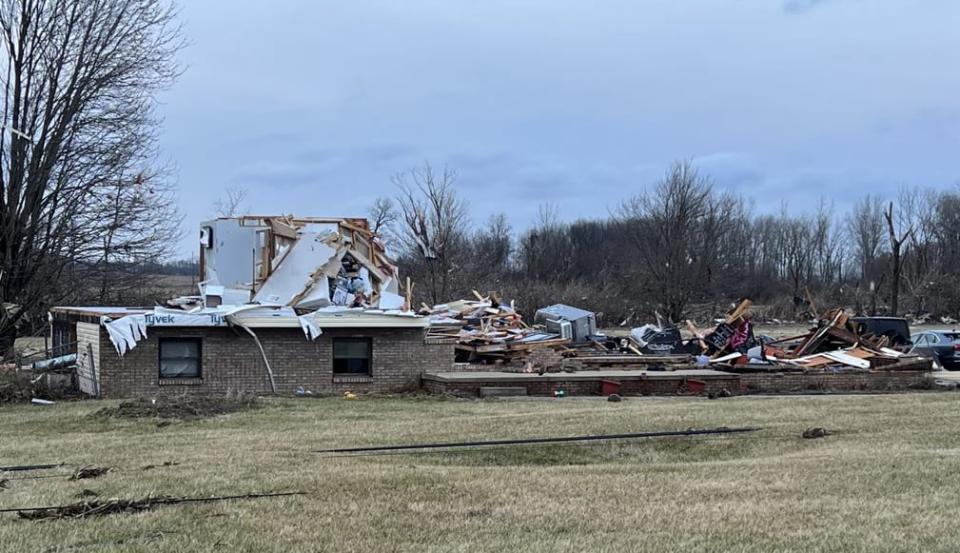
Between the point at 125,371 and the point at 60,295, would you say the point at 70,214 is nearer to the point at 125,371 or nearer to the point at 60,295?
the point at 60,295

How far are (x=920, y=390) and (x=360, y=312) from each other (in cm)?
1463

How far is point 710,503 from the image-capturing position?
8438 mm

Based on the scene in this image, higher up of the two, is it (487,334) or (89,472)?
(487,334)

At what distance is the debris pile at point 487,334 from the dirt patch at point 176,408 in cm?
774

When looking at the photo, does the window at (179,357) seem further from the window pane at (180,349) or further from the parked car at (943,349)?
the parked car at (943,349)

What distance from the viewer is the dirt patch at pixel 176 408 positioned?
57.2ft

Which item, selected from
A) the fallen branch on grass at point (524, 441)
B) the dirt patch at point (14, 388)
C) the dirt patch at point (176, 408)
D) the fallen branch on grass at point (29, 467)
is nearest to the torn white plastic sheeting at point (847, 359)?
the fallen branch on grass at point (524, 441)

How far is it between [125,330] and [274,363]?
3678 millimetres

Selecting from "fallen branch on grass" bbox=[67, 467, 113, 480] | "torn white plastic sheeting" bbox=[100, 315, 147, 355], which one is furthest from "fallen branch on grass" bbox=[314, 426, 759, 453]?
"torn white plastic sheeting" bbox=[100, 315, 147, 355]

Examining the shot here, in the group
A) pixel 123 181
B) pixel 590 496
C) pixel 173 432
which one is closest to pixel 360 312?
pixel 173 432

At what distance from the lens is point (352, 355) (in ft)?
81.1

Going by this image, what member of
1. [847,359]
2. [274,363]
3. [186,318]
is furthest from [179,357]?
[847,359]

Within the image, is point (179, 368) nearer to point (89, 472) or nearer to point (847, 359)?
point (89, 472)

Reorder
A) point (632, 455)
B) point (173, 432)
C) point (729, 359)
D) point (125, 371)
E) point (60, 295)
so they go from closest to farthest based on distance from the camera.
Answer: point (632, 455), point (173, 432), point (125, 371), point (729, 359), point (60, 295)
